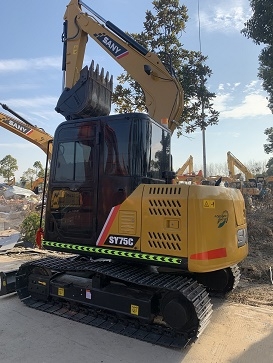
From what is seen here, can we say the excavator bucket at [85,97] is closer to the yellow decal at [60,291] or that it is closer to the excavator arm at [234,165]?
the yellow decal at [60,291]

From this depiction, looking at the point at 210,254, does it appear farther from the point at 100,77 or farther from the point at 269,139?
the point at 269,139

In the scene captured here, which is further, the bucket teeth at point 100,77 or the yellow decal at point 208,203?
the bucket teeth at point 100,77

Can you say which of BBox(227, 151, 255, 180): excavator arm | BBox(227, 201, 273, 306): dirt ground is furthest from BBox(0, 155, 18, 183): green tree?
BBox(227, 201, 273, 306): dirt ground

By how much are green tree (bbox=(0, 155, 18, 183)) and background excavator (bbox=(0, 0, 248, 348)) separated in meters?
52.1

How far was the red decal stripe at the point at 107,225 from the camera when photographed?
4.14 metres

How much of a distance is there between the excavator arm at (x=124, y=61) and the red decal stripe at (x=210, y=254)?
8.92 ft

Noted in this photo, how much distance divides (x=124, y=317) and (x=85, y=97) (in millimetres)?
3110

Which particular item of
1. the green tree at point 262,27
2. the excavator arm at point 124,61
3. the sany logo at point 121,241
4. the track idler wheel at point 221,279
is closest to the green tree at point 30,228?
the excavator arm at point 124,61

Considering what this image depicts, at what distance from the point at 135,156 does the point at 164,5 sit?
364 inches

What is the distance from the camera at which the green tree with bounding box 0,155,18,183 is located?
175 ft

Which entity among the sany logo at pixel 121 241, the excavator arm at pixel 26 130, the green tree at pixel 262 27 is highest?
the green tree at pixel 262 27

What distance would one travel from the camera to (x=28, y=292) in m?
5.05

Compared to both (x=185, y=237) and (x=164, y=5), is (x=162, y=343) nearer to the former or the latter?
(x=185, y=237)

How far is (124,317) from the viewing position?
422 cm
